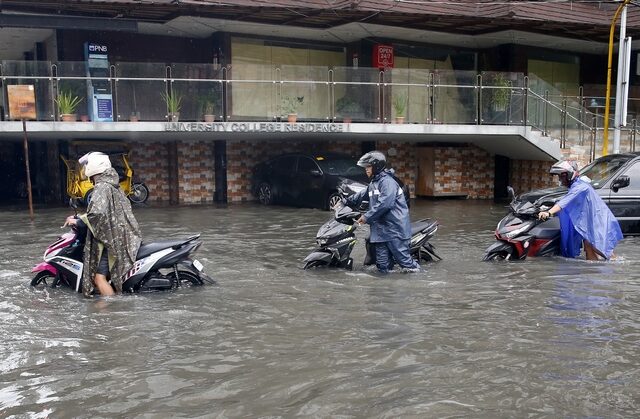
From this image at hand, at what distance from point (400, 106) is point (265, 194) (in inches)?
168

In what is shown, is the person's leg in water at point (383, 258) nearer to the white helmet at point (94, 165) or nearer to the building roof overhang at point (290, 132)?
the white helmet at point (94, 165)

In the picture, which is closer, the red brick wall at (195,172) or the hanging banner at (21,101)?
the hanging banner at (21,101)

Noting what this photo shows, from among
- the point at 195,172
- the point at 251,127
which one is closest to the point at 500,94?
the point at 251,127

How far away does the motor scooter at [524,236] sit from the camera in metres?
9.63

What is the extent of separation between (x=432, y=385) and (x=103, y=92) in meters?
13.1

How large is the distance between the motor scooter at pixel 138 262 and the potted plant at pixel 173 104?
9154 mm

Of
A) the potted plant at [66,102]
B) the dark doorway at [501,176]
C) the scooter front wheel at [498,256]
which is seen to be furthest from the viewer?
the dark doorway at [501,176]

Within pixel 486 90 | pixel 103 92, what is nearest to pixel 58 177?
pixel 103 92

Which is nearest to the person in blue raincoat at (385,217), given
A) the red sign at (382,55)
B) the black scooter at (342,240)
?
A: the black scooter at (342,240)

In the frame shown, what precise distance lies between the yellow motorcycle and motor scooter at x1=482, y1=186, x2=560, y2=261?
409 inches

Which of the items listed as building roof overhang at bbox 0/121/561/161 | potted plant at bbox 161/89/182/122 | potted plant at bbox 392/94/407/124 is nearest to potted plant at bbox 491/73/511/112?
building roof overhang at bbox 0/121/561/161

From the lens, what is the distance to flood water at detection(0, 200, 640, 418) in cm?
471

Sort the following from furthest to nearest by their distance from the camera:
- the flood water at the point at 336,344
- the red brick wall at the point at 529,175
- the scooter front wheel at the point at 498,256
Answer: the red brick wall at the point at 529,175
the scooter front wheel at the point at 498,256
the flood water at the point at 336,344

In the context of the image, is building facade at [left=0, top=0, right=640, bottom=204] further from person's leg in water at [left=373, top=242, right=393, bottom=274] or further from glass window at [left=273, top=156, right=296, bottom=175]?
person's leg in water at [left=373, top=242, right=393, bottom=274]
